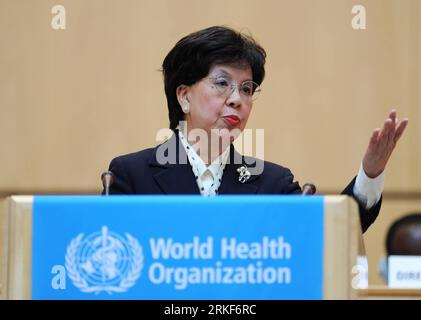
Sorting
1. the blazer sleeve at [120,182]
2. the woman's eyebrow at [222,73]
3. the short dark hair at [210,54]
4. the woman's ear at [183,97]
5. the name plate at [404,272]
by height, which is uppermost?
the short dark hair at [210,54]

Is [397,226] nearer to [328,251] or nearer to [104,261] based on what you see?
[328,251]

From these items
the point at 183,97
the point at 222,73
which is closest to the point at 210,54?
the point at 222,73

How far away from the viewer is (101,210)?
5.15 ft

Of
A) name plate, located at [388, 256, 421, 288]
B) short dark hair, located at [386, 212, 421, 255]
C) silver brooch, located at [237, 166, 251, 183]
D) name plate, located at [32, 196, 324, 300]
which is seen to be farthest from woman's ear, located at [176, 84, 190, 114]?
short dark hair, located at [386, 212, 421, 255]

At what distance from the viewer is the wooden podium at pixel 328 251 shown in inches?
61.6

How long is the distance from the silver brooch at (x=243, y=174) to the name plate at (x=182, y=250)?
2.26ft

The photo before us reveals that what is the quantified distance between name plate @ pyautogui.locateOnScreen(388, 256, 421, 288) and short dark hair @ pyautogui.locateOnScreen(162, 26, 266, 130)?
2.12 ft

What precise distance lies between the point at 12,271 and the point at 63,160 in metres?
2.47

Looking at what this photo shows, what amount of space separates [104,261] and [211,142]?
847mm

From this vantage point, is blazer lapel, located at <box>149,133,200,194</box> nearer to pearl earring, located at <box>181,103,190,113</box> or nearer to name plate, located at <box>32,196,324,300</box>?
pearl earring, located at <box>181,103,190,113</box>

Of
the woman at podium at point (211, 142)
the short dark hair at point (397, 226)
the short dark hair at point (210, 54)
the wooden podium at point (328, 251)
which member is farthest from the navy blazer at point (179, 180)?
the short dark hair at point (397, 226)

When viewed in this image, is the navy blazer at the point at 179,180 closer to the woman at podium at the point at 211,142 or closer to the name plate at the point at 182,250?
the woman at podium at the point at 211,142

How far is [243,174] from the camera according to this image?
229cm

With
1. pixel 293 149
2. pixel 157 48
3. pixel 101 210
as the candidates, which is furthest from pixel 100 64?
pixel 101 210
